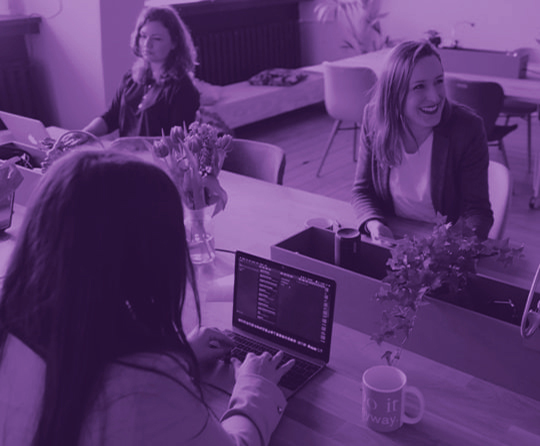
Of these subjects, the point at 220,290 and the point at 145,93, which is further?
the point at 145,93

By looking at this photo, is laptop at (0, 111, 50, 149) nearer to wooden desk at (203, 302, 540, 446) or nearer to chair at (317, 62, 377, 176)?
wooden desk at (203, 302, 540, 446)

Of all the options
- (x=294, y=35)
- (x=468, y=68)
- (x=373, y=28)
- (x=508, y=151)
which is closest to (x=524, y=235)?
(x=468, y=68)

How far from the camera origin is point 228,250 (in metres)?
2.11

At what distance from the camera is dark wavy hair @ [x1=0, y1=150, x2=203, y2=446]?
98cm

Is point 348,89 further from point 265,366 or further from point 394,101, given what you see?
point 265,366

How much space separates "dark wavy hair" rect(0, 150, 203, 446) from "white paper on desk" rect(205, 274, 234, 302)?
0.73 meters

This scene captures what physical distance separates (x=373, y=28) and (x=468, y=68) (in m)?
2.08

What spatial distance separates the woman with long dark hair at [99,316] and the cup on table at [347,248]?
0.68 metres

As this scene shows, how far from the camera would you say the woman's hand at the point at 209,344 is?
150 centimetres

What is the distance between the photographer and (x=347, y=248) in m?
1.70

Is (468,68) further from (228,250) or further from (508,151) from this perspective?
(228,250)

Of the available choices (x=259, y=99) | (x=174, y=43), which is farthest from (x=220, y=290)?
(x=259, y=99)

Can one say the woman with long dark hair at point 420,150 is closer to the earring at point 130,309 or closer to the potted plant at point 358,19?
the earring at point 130,309

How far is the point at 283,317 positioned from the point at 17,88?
3.85m
